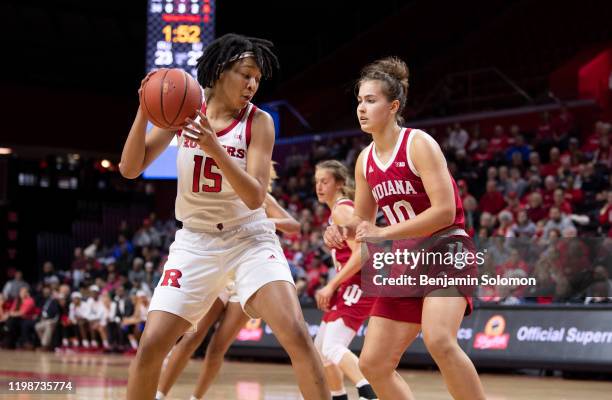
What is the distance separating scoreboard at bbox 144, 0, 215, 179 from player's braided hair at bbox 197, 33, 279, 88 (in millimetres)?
10204

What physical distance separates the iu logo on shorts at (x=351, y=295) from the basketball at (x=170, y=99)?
2987 mm

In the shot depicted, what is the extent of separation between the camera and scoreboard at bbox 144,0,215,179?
49.1ft

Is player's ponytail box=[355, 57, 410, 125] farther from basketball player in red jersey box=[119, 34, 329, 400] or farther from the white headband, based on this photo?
the white headband

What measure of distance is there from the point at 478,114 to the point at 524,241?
8.79 meters

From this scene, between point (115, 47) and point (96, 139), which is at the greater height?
point (115, 47)

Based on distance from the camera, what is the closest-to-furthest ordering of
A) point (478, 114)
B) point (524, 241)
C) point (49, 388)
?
point (49, 388)
point (524, 241)
point (478, 114)

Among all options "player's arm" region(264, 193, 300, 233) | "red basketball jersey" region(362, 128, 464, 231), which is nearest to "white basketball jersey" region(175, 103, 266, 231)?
"red basketball jersey" region(362, 128, 464, 231)

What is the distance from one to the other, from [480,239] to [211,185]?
8.30 m

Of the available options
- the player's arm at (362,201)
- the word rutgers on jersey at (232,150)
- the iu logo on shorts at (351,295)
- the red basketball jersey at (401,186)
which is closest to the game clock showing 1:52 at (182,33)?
the iu logo on shorts at (351,295)

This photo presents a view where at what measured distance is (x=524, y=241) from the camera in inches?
467

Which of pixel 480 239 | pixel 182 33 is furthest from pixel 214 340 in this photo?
pixel 182 33

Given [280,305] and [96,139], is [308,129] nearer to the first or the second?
[96,139]

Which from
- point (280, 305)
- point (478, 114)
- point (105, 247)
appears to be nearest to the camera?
point (280, 305)

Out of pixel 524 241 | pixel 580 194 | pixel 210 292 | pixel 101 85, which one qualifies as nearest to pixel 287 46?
pixel 101 85
